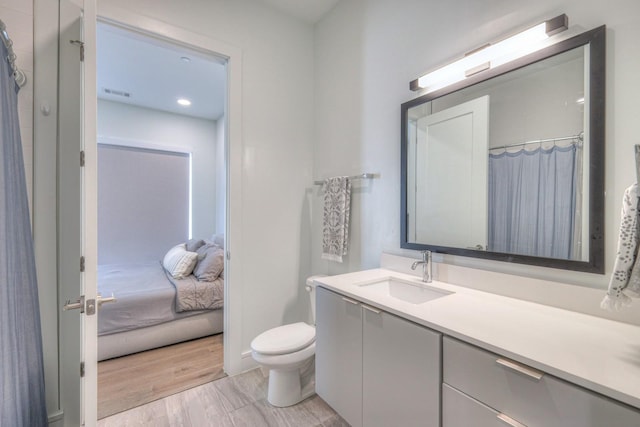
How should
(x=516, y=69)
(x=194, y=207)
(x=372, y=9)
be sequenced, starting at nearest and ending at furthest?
(x=516, y=69) → (x=372, y=9) → (x=194, y=207)

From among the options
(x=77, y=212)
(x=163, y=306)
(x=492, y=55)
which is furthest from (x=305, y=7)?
(x=163, y=306)

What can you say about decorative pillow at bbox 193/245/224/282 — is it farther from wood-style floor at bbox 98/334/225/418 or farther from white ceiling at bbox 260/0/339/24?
white ceiling at bbox 260/0/339/24

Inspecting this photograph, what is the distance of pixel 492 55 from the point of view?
128 cm

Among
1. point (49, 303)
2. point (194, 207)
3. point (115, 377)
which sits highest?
point (194, 207)

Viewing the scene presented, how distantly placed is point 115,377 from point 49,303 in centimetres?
104

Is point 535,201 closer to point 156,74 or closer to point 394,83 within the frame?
point 394,83

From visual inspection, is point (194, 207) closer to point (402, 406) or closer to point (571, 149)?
point (402, 406)

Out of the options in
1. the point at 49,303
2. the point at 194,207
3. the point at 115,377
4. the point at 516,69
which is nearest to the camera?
the point at 516,69

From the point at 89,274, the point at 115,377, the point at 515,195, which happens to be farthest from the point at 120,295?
the point at 515,195

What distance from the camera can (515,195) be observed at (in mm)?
1242

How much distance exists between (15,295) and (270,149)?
170 cm

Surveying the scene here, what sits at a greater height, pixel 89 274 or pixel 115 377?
pixel 89 274

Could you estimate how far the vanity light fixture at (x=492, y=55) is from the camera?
110 centimetres

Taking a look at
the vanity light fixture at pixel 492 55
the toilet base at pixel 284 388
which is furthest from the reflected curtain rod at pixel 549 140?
the toilet base at pixel 284 388
